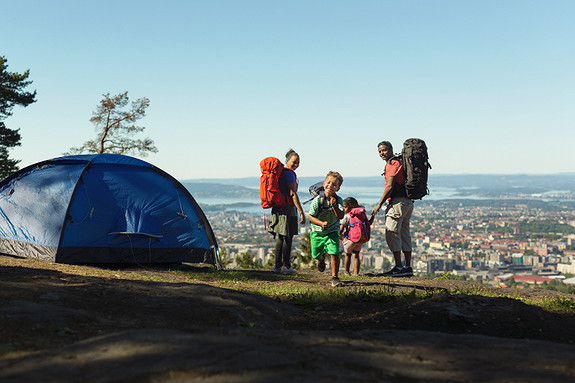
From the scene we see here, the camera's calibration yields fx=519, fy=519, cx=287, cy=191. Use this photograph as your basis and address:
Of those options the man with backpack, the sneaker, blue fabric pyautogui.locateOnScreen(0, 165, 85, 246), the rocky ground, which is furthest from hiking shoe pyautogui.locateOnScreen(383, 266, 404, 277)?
blue fabric pyautogui.locateOnScreen(0, 165, 85, 246)

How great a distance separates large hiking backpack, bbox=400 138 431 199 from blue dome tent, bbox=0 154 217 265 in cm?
477

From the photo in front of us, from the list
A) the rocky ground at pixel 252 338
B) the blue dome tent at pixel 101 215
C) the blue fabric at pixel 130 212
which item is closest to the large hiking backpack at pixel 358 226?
the blue dome tent at pixel 101 215

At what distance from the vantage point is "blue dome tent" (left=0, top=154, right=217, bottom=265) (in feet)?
36.1

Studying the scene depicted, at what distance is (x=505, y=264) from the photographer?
5481cm

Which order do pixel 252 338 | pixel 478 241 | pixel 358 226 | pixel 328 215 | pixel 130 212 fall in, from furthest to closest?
pixel 478 241 → pixel 130 212 → pixel 358 226 → pixel 328 215 → pixel 252 338

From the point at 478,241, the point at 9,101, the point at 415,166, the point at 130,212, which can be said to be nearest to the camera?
the point at 415,166

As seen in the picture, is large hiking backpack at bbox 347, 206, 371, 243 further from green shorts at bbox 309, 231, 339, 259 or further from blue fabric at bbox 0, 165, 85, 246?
blue fabric at bbox 0, 165, 85, 246

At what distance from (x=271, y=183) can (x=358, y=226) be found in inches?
81.9

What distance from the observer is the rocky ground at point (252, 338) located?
342 centimetres

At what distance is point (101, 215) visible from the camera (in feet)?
36.8

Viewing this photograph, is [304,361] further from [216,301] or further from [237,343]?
[216,301]

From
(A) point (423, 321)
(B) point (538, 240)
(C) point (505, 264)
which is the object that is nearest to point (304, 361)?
(A) point (423, 321)

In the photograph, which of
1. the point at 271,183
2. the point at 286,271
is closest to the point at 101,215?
the point at 271,183

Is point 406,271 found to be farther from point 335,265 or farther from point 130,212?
point 130,212
